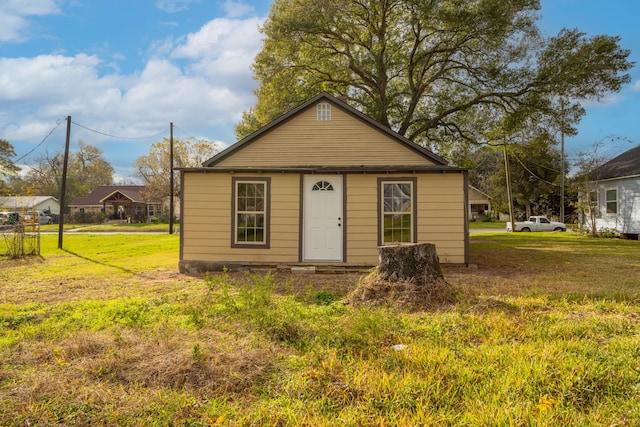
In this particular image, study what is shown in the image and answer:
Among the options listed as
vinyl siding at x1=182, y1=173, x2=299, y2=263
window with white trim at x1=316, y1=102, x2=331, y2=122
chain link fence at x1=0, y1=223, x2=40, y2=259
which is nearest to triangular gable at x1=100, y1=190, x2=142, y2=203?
chain link fence at x1=0, y1=223, x2=40, y2=259

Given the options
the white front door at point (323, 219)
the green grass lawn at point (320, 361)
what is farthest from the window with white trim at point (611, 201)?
the white front door at point (323, 219)

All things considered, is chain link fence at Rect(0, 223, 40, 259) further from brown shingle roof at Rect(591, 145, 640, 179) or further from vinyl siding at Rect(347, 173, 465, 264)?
brown shingle roof at Rect(591, 145, 640, 179)

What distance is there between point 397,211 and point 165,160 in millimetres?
34085

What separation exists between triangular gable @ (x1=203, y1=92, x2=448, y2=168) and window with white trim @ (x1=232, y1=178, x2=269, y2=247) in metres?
1.17

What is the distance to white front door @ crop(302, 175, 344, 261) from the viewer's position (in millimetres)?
9523

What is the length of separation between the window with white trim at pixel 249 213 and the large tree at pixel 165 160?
29845 mm

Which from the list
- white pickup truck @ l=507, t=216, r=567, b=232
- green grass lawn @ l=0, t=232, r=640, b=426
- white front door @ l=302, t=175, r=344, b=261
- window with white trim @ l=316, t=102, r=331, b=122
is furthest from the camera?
white pickup truck @ l=507, t=216, r=567, b=232

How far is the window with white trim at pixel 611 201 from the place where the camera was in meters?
18.9

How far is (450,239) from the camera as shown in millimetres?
9352

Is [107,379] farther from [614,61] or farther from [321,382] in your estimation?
[614,61]

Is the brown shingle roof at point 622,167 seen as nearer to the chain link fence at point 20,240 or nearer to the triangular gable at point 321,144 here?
the triangular gable at point 321,144

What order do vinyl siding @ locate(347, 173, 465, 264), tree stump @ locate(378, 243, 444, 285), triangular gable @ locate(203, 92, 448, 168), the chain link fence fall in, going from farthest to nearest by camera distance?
1. the chain link fence
2. triangular gable @ locate(203, 92, 448, 168)
3. vinyl siding @ locate(347, 173, 465, 264)
4. tree stump @ locate(378, 243, 444, 285)

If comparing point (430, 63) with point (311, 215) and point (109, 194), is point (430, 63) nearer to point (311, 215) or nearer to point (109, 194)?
point (311, 215)

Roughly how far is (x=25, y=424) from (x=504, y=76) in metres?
18.4
